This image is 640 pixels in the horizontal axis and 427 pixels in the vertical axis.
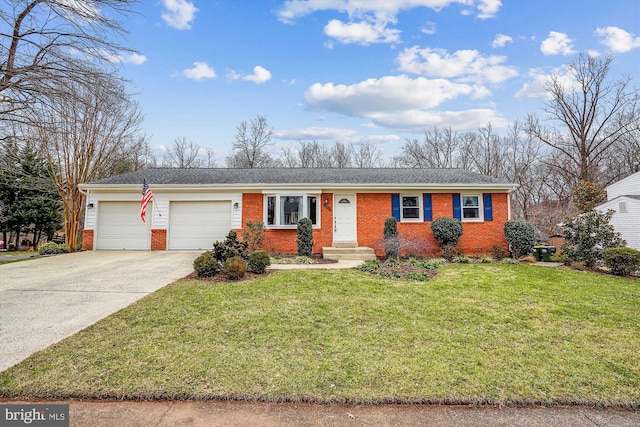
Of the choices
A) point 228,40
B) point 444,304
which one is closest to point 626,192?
point 444,304

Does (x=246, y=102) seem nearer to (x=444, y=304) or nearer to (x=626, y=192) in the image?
(x=444, y=304)

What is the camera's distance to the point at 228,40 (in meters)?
11.3

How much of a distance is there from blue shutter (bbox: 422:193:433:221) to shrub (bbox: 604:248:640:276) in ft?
17.7

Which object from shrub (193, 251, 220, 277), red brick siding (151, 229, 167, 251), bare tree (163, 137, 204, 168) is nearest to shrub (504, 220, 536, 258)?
shrub (193, 251, 220, 277)

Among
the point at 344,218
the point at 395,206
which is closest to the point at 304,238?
the point at 344,218

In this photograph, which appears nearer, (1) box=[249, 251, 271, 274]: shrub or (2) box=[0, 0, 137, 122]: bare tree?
(2) box=[0, 0, 137, 122]: bare tree

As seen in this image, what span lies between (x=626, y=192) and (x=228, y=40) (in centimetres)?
2061

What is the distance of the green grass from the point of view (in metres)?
2.75

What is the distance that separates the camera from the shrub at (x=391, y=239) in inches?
404

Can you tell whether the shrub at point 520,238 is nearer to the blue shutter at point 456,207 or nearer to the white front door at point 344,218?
the blue shutter at point 456,207

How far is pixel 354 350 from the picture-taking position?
3.56 m

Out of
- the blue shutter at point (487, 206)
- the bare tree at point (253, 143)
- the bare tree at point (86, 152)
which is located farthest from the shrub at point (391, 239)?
the bare tree at point (253, 143)

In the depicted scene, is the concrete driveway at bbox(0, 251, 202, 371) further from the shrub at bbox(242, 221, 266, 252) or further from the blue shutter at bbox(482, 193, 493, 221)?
the blue shutter at bbox(482, 193, 493, 221)

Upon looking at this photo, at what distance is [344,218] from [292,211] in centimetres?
218
